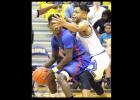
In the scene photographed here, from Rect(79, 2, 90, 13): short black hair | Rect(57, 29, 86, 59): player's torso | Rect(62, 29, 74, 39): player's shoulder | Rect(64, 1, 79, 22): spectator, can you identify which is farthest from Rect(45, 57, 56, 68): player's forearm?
Rect(79, 2, 90, 13): short black hair

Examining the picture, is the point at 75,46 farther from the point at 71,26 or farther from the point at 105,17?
the point at 105,17

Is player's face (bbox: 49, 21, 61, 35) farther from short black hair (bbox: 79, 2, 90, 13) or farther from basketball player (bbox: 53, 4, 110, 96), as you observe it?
short black hair (bbox: 79, 2, 90, 13)

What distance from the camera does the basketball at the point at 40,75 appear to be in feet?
31.5

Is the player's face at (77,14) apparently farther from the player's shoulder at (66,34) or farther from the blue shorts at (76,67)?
the blue shorts at (76,67)

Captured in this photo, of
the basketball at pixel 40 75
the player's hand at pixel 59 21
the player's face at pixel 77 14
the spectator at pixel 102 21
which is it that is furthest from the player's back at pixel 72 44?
the basketball at pixel 40 75

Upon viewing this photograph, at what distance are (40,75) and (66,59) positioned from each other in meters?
0.47

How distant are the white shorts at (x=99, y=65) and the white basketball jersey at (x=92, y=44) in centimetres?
8

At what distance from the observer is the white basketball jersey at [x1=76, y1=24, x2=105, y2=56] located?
31.9 feet

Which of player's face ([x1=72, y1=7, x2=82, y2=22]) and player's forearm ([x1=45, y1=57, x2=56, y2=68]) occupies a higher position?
player's face ([x1=72, y1=7, x2=82, y2=22])

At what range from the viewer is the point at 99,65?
31.9 feet

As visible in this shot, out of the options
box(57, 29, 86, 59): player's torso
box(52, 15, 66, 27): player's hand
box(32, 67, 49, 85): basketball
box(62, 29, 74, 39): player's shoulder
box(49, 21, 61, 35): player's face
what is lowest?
box(32, 67, 49, 85): basketball

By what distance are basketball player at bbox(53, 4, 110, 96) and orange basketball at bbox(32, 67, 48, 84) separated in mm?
642

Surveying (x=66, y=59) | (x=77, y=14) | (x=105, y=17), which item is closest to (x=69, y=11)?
(x=77, y=14)
